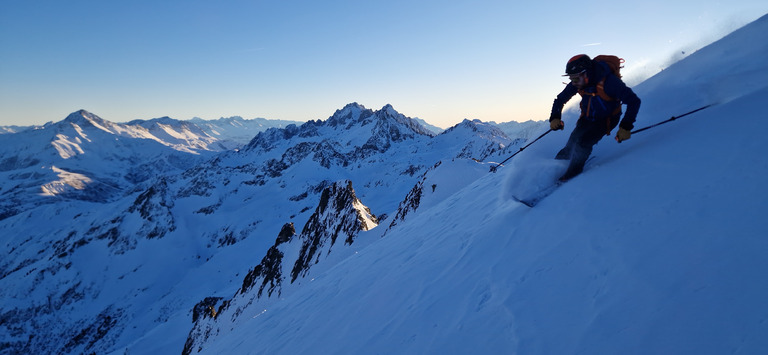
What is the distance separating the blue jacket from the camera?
5.07 meters

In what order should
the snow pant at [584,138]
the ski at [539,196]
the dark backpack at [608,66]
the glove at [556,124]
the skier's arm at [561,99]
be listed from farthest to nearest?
the glove at [556,124] < the skier's arm at [561,99] < the ski at [539,196] < the snow pant at [584,138] < the dark backpack at [608,66]

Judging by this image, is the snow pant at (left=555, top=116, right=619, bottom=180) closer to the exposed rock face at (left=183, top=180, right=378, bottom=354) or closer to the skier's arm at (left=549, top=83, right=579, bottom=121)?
the skier's arm at (left=549, top=83, right=579, bottom=121)

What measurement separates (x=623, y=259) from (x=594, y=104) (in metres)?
3.36

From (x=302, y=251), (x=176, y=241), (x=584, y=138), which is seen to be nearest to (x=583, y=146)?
(x=584, y=138)

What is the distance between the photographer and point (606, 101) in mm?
5500

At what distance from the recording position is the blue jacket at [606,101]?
5074mm

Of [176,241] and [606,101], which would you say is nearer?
[606,101]

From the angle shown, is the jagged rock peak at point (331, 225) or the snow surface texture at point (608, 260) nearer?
the snow surface texture at point (608, 260)

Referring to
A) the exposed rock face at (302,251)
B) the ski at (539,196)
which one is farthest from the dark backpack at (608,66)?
the exposed rock face at (302,251)

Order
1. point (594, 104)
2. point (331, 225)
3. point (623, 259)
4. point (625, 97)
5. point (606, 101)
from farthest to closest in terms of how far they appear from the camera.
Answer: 1. point (331, 225)
2. point (594, 104)
3. point (606, 101)
4. point (625, 97)
5. point (623, 259)

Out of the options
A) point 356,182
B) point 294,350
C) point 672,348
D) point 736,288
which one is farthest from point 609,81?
point 356,182

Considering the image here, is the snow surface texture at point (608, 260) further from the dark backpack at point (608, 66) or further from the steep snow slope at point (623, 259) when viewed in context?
the dark backpack at point (608, 66)

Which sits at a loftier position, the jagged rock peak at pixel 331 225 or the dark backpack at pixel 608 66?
the dark backpack at pixel 608 66

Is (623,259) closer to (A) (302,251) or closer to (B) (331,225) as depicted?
(B) (331,225)
